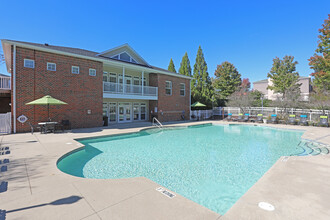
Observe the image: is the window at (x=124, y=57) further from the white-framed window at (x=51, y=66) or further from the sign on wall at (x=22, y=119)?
the sign on wall at (x=22, y=119)

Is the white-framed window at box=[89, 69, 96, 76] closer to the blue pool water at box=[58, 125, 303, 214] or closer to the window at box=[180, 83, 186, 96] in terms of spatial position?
the blue pool water at box=[58, 125, 303, 214]

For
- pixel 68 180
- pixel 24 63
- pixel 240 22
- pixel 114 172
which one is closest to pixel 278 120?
pixel 240 22

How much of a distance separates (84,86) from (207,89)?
18588 mm

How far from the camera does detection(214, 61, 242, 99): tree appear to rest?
1181 inches

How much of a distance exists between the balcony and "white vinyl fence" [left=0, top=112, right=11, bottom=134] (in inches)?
246

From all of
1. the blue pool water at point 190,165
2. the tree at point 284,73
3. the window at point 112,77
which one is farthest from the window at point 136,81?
the tree at point 284,73

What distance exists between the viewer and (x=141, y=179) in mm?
3852

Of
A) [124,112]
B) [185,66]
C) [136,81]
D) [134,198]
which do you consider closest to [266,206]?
[134,198]

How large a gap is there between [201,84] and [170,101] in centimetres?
1014

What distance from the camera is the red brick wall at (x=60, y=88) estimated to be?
1032 centimetres

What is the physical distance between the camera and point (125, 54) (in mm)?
17078

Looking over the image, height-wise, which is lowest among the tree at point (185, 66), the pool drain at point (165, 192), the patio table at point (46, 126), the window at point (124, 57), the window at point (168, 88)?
the pool drain at point (165, 192)

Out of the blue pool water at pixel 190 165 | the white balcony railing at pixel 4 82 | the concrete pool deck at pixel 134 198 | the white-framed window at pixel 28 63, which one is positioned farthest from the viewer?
the white balcony railing at pixel 4 82

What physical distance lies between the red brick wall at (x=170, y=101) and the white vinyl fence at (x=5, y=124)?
463 inches
